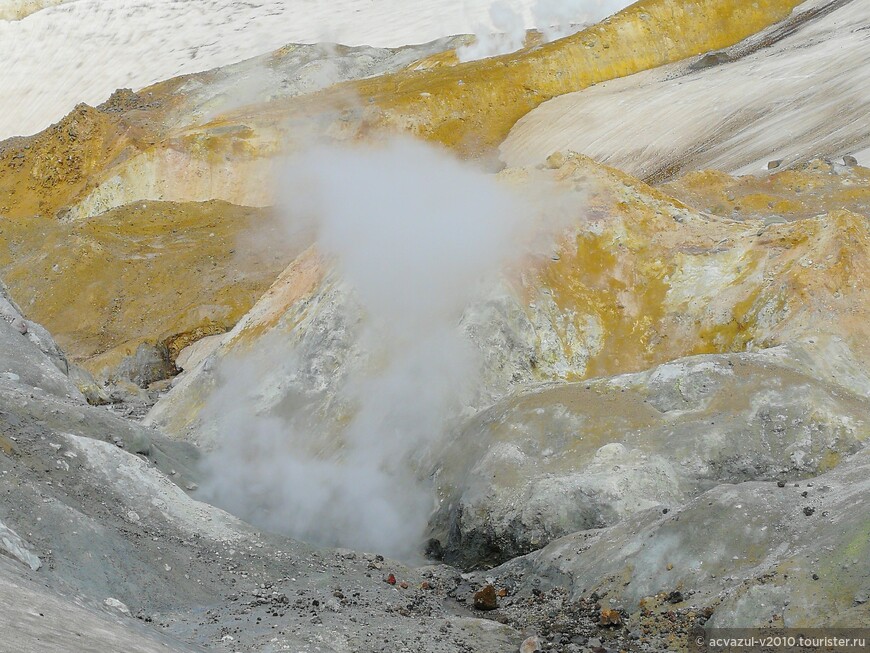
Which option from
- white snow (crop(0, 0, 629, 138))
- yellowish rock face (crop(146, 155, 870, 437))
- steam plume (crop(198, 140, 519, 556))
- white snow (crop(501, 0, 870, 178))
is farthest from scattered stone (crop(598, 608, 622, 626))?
white snow (crop(0, 0, 629, 138))

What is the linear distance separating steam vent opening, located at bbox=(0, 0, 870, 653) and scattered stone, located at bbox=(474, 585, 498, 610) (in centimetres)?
6

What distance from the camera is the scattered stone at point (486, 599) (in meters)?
14.9

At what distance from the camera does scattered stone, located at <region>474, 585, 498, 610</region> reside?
48.9ft

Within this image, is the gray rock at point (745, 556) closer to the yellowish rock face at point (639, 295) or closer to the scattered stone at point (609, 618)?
the scattered stone at point (609, 618)

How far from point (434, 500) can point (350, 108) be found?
155 ft

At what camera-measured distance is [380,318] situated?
23.3 metres

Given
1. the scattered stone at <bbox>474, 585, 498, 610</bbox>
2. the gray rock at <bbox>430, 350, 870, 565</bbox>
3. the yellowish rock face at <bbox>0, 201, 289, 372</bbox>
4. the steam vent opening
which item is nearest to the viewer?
the steam vent opening

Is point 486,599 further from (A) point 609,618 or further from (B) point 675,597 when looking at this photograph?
(B) point 675,597

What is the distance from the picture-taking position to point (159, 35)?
124 m

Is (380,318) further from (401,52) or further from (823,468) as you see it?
(401,52)

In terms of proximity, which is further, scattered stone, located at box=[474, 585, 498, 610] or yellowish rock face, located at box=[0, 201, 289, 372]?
yellowish rock face, located at box=[0, 201, 289, 372]

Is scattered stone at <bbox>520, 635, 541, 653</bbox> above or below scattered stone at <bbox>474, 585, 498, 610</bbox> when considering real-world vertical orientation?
above

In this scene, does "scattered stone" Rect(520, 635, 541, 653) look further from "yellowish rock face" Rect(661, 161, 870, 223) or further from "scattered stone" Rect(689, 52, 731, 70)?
"scattered stone" Rect(689, 52, 731, 70)

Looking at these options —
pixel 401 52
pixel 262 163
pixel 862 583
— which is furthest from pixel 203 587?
pixel 401 52
